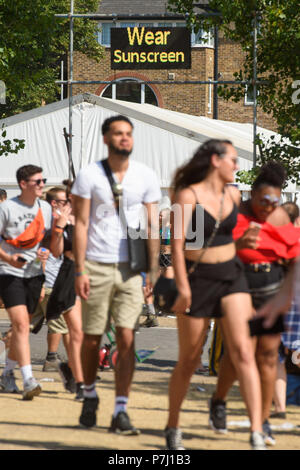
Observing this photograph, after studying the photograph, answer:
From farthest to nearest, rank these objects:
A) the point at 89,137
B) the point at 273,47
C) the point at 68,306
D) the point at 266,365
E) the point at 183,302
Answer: the point at 89,137
the point at 273,47
the point at 68,306
the point at 266,365
the point at 183,302

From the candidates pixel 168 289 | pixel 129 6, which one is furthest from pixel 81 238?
pixel 129 6

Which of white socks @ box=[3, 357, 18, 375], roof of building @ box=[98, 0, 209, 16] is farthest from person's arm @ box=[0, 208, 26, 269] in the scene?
roof of building @ box=[98, 0, 209, 16]

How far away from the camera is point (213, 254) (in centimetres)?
620

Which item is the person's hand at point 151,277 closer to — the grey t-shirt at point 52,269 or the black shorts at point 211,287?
the black shorts at point 211,287

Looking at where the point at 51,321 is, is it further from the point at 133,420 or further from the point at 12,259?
the point at 133,420

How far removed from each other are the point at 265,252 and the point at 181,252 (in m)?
0.78

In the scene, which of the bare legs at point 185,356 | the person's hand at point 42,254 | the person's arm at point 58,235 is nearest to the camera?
the bare legs at point 185,356

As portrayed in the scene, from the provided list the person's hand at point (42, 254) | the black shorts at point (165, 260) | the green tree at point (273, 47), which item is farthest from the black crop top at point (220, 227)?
the black shorts at point (165, 260)

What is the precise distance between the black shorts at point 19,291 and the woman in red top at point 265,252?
2203 mm

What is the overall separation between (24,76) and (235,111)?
3549 cm

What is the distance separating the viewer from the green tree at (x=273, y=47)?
1617 cm

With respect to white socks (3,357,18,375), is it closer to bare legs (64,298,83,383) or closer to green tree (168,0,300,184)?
bare legs (64,298,83,383)

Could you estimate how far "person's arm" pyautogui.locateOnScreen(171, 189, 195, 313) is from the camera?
5984mm

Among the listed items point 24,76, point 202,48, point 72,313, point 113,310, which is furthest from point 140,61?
point 202,48
